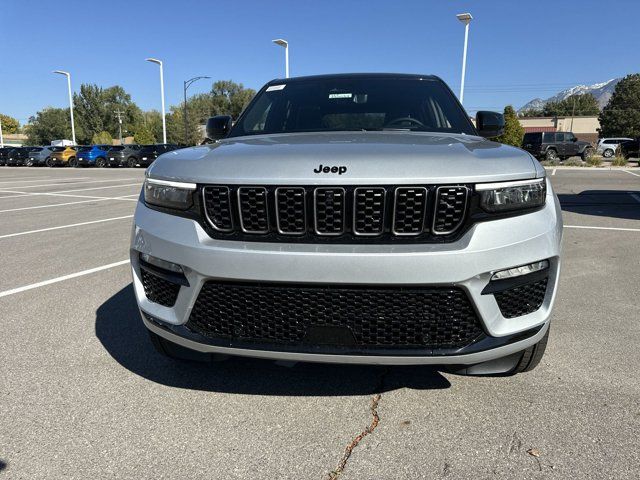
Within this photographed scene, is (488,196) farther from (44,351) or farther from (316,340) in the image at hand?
(44,351)

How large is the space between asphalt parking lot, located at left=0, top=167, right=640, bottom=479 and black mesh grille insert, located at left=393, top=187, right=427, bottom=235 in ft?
3.14

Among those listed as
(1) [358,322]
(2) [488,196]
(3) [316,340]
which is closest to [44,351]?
(3) [316,340]

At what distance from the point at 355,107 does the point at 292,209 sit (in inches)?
69.1

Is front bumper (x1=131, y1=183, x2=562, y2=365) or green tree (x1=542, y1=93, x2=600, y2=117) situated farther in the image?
green tree (x1=542, y1=93, x2=600, y2=117)

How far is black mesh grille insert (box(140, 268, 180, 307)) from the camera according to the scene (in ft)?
7.53

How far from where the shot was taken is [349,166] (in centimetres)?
209

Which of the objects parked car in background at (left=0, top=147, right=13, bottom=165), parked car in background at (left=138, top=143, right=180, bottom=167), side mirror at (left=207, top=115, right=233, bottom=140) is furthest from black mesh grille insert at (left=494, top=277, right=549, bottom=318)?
parked car in background at (left=0, top=147, right=13, bottom=165)

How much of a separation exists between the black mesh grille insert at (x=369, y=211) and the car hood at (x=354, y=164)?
0.05 metres

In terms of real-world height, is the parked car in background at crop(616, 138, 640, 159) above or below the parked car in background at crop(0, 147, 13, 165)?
above

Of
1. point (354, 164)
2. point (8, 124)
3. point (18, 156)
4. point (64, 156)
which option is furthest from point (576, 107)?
point (8, 124)

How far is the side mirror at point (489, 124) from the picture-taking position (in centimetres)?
360

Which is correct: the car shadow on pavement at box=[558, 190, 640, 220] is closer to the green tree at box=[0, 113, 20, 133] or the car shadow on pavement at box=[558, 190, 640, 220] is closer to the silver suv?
the silver suv

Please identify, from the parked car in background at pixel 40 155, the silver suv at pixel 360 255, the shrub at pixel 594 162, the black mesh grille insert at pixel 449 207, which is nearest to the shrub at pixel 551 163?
the shrub at pixel 594 162

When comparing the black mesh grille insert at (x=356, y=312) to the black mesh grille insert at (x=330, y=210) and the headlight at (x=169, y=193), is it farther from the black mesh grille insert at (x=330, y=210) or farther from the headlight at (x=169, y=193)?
the headlight at (x=169, y=193)
